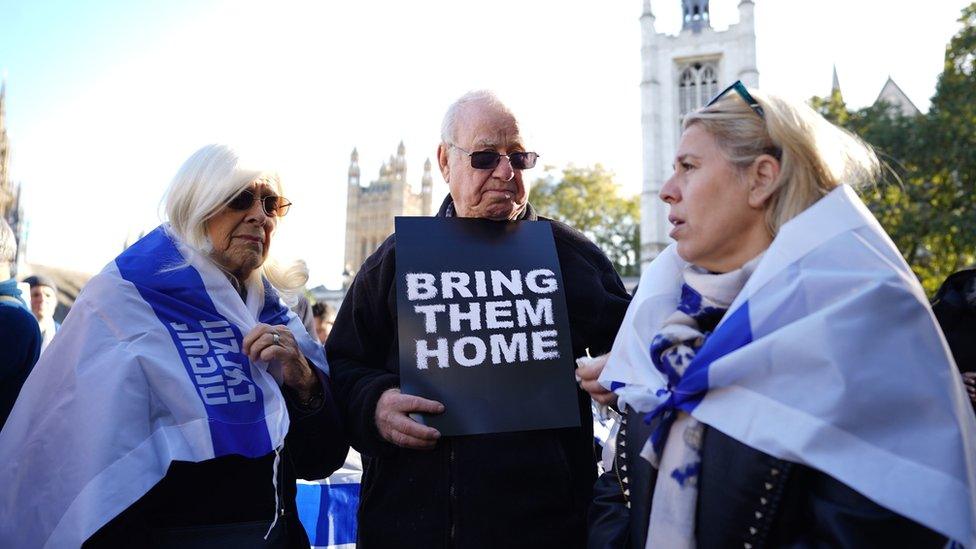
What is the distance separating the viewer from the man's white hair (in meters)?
2.60

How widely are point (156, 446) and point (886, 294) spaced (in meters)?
1.91

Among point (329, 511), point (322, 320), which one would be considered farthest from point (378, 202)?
point (329, 511)

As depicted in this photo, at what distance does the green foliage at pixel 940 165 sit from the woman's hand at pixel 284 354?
1751 cm

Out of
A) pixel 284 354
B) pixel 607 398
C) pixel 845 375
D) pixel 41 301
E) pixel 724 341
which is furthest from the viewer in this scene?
pixel 41 301

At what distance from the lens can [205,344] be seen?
2.35m

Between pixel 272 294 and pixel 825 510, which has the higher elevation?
pixel 272 294

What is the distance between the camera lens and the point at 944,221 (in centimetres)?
1794

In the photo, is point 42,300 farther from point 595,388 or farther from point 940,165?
point 940,165

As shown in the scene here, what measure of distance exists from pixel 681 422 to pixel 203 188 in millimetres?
1718

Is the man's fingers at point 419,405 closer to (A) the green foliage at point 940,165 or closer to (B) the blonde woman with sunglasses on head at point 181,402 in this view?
(B) the blonde woman with sunglasses on head at point 181,402

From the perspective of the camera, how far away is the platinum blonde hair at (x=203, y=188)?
2463 mm

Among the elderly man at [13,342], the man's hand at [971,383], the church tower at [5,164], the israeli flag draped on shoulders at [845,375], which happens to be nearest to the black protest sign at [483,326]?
the israeli flag draped on shoulders at [845,375]

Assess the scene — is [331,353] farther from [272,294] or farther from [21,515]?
[21,515]

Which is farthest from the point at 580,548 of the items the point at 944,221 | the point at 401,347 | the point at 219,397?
the point at 944,221
